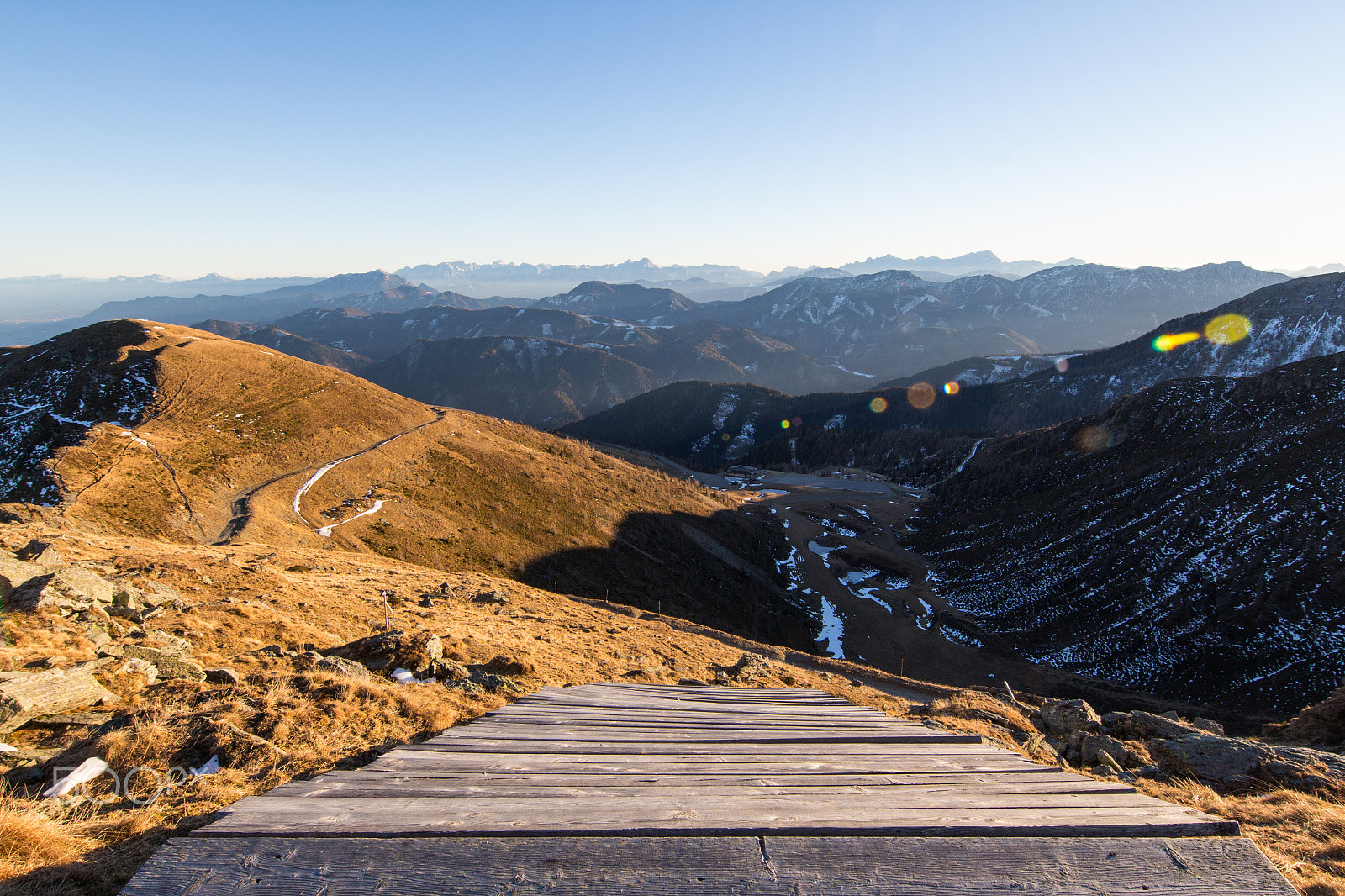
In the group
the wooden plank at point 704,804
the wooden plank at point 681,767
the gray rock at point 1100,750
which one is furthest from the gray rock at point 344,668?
the gray rock at point 1100,750

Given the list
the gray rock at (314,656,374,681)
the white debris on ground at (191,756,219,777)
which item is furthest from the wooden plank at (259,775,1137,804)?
the gray rock at (314,656,374,681)

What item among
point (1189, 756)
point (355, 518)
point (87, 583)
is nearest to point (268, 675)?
point (87, 583)

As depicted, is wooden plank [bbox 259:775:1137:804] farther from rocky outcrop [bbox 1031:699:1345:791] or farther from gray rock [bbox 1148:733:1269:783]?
gray rock [bbox 1148:733:1269:783]

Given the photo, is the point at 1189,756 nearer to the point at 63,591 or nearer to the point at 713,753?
the point at 713,753

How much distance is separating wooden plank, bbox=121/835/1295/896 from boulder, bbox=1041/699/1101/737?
1359 centimetres

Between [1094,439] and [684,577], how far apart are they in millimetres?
68697

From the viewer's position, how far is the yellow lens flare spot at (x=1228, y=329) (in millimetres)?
190125

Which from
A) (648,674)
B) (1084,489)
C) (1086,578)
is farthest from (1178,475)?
(648,674)

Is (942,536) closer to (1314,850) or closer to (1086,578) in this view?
(1086,578)

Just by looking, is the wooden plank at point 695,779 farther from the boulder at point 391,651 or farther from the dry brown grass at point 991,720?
the boulder at point 391,651

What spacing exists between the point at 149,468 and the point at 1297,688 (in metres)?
76.6

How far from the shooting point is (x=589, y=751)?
6207mm

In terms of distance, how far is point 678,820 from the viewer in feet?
11.2

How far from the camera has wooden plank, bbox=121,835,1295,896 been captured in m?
2.74
